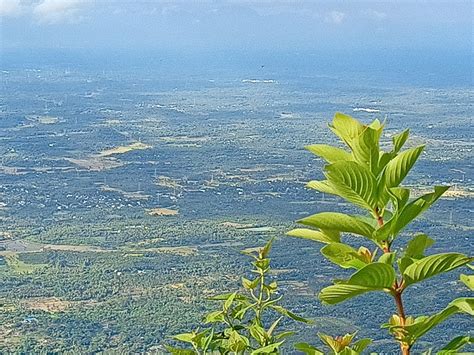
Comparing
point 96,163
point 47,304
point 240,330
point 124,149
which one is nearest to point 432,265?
point 240,330

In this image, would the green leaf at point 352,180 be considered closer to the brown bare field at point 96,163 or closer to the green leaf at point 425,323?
the green leaf at point 425,323

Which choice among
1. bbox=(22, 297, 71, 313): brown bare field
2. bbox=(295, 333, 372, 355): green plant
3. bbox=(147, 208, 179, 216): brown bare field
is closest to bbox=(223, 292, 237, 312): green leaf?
bbox=(295, 333, 372, 355): green plant

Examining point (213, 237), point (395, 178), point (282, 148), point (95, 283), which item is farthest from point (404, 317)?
point (282, 148)

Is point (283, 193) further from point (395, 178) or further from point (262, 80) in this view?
point (262, 80)

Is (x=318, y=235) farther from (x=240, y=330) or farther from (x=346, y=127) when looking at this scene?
(x=240, y=330)

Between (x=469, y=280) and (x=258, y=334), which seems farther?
(x=258, y=334)

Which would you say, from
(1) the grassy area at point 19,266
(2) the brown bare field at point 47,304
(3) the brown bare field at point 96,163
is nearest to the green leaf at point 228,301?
(2) the brown bare field at point 47,304
